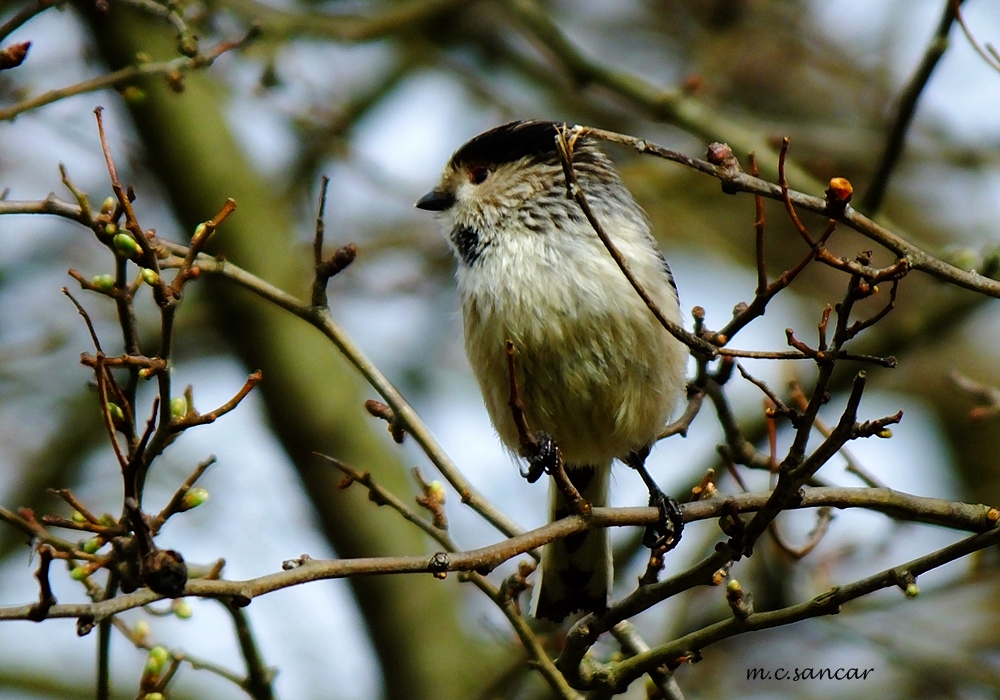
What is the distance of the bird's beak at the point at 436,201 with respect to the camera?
523 cm

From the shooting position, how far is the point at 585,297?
4.25 meters

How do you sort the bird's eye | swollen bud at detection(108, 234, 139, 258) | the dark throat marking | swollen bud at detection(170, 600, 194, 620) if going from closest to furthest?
swollen bud at detection(108, 234, 139, 258)
swollen bud at detection(170, 600, 194, 620)
the dark throat marking
the bird's eye

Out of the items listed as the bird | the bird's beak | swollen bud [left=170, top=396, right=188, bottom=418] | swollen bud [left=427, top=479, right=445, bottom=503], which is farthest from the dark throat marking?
swollen bud [left=170, top=396, right=188, bottom=418]

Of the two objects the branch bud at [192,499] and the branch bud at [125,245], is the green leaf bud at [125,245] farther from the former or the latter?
the branch bud at [192,499]

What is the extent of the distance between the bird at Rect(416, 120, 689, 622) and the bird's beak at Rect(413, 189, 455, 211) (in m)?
0.02

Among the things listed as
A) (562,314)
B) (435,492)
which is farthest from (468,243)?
(435,492)

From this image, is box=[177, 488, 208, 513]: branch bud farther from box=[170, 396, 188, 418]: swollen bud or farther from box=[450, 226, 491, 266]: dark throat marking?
box=[450, 226, 491, 266]: dark throat marking

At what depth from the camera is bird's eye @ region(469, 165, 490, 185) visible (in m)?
5.16

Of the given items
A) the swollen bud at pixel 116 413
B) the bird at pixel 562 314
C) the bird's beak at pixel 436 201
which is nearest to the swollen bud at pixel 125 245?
the swollen bud at pixel 116 413

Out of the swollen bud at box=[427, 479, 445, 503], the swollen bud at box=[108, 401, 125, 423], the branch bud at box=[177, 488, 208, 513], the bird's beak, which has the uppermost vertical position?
the bird's beak

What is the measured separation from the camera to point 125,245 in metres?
2.86

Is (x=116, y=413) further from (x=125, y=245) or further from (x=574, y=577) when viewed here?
(x=574, y=577)

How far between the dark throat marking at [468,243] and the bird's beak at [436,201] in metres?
0.29

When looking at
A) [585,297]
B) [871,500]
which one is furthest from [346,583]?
[871,500]
